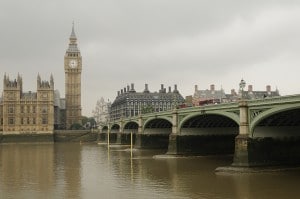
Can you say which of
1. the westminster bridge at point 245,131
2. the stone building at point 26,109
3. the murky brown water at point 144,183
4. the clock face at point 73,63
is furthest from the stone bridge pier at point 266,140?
the clock face at point 73,63

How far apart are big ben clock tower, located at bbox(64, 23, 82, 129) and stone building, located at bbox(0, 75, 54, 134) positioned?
26.3 m

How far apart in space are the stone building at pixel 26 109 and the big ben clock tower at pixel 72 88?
26.3m

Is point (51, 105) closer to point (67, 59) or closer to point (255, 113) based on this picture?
point (67, 59)

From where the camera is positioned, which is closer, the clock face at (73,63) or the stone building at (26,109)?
the stone building at (26,109)

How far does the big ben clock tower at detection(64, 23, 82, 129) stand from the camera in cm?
15900

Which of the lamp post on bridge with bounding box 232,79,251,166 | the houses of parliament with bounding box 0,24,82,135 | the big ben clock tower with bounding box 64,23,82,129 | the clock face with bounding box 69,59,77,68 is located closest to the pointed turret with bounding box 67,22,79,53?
the big ben clock tower with bounding box 64,23,82,129

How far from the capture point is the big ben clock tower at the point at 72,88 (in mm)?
159000

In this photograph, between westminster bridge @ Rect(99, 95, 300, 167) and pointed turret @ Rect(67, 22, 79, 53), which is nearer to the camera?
westminster bridge @ Rect(99, 95, 300, 167)

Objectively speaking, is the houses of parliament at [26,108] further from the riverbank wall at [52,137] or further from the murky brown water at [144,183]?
the murky brown water at [144,183]

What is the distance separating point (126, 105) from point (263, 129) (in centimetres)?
13225

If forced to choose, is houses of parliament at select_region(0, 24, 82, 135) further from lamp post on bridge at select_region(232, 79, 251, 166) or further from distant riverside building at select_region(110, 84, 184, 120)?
lamp post on bridge at select_region(232, 79, 251, 166)

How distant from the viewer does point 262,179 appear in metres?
32.8

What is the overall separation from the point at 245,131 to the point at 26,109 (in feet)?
336

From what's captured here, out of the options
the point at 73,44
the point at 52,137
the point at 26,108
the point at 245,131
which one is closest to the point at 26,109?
the point at 26,108
